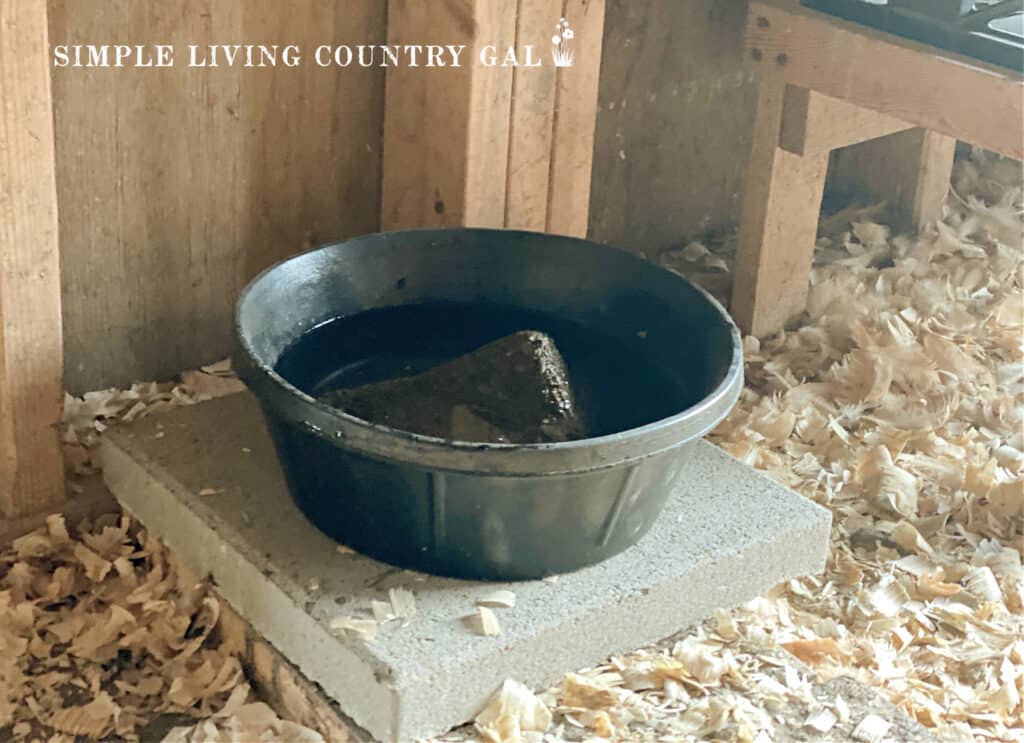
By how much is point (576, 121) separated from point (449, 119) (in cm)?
19

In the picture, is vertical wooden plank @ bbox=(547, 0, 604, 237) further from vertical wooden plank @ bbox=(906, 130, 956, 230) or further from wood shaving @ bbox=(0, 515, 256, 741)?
vertical wooden plank @ bbox=(906, 130, 956, 230)

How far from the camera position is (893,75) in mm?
2193

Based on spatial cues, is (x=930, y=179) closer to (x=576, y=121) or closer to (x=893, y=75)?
(x=893, y=75)

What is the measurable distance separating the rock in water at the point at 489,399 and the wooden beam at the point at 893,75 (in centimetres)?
76

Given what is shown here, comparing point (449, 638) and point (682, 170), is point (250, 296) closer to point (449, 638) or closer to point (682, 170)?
point (449, 638)

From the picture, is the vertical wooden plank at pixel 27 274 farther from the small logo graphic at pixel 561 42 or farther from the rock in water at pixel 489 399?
the small logo graphic at pixel 561 42

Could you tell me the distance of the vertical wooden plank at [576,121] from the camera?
206cm

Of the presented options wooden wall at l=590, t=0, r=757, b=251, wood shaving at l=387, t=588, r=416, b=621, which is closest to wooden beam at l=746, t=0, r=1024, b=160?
wooden wall at l=590, t=0, r=757, b=251

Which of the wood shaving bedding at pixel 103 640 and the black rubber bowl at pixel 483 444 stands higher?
the black rubber bowl at pixel 483 444

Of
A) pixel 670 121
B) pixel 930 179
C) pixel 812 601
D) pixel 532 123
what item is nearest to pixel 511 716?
pixel 812 601

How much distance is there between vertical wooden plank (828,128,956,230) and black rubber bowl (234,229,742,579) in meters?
1.12

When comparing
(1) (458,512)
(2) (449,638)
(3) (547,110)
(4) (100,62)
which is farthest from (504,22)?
(2) (449,638)

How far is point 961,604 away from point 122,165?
1242 mm

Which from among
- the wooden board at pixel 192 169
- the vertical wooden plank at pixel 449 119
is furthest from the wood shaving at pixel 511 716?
the wooden board at pixel 192 169
